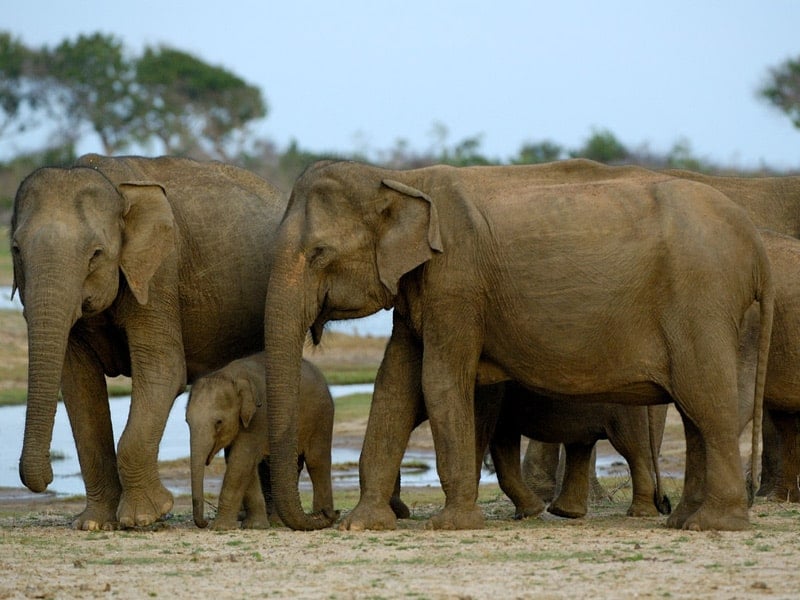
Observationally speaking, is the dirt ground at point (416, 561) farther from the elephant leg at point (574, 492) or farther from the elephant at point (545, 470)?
the elephant at point (545, 470)

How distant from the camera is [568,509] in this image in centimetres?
1137

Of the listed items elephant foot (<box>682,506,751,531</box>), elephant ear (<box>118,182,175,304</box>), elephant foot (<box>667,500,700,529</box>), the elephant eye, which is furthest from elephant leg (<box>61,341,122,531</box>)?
elephant foot (<box>682,506,751,531</box>)

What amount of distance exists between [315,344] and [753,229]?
104 inches

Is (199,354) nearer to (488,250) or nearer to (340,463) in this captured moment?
(488,250)

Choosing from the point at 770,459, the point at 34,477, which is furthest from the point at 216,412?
the point at 770,459

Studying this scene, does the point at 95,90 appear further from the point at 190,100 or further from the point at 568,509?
the point at 568,509

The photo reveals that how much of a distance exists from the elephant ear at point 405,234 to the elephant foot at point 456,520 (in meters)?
1.27

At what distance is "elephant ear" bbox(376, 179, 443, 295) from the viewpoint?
33.0 feet

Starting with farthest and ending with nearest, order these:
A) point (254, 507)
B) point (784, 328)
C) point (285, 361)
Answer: point (784, 328)
point (254, 507)
point (285, 361)

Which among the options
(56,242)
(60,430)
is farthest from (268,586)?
(60,430)

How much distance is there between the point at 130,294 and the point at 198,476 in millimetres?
1160

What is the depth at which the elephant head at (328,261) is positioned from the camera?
33.0 feet

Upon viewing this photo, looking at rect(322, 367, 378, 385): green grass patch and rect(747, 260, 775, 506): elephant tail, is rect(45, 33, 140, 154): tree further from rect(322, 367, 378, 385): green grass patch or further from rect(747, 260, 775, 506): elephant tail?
rect(747, 260, 775, 506): elephant tail

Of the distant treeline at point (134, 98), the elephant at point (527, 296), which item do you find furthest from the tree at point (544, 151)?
the elephant at point (527, 296)
